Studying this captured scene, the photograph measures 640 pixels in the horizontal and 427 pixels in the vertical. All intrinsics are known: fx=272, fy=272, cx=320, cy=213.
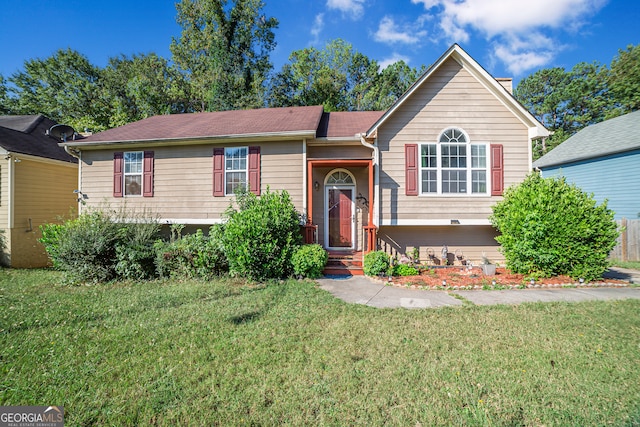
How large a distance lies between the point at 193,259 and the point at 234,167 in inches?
134

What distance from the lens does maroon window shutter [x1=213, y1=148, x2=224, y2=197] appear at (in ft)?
30.1

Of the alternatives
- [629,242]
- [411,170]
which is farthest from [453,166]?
[629,242]

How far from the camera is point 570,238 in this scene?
6.51 m

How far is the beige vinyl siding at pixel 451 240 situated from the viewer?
866 centimetres

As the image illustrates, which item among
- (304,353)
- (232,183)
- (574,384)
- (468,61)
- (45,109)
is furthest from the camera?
(45,109)

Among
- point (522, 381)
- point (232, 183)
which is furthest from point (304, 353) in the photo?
point (232, 183)

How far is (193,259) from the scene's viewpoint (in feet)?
24.2

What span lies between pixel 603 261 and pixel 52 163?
59.8ft

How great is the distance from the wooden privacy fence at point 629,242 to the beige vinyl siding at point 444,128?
6.03m

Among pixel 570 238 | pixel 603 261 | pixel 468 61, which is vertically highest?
pixel 468 61

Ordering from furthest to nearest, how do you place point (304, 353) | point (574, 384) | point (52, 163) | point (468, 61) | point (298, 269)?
point (52, 163) < point (468, 61) < point (298, 269) < point (304, 353) < point (574, 384)

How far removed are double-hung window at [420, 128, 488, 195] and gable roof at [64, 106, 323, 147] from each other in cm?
371

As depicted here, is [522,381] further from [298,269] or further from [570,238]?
[570,238]

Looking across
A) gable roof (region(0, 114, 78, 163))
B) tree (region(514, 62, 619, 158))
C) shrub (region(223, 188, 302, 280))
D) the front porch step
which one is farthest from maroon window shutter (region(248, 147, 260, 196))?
tree (region(514, 62, 619, 158))
